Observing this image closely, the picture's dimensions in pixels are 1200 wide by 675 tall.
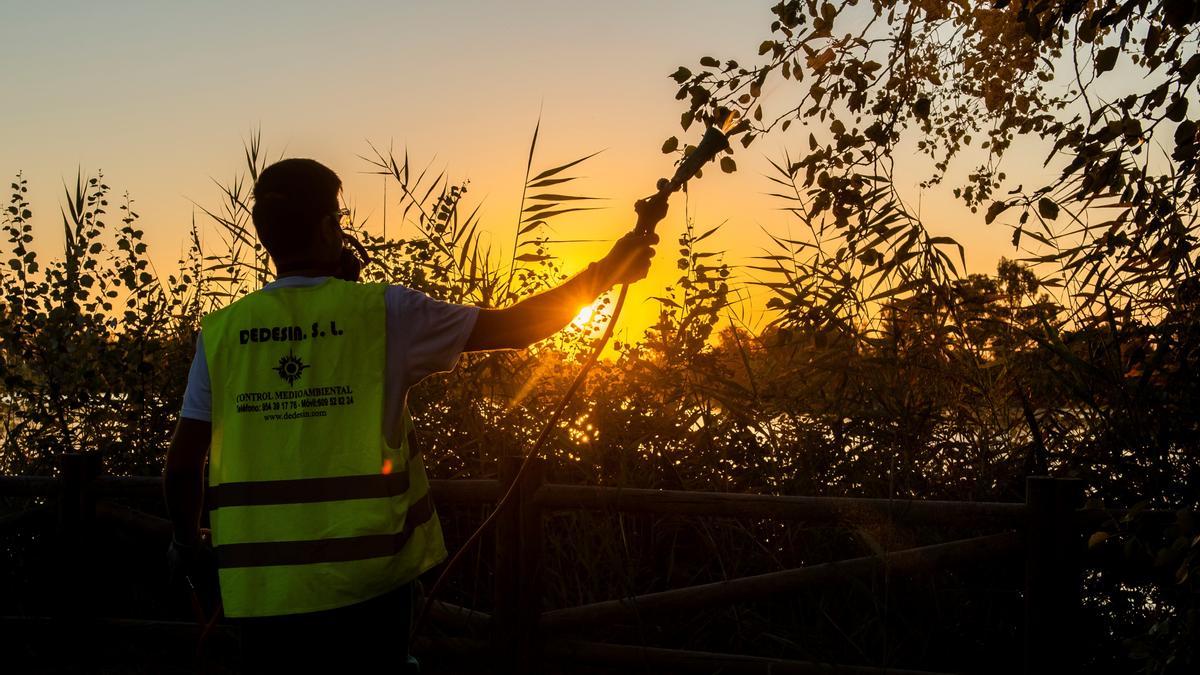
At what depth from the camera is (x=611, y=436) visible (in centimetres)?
570

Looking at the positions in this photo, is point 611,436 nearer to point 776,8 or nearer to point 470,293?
point 470,293

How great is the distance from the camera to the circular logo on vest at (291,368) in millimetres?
2439

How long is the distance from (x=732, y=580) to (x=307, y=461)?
8.86 ft

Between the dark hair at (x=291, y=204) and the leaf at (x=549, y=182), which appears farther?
the leaf at (x=549, y=182)

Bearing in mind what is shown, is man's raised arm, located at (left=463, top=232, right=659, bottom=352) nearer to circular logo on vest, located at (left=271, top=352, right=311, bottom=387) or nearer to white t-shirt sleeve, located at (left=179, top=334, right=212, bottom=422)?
circular logo on vest, located at (left=271, top=352, right=311, bottom=387)

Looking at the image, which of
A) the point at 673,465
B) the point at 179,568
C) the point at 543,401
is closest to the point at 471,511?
the point at 543,401

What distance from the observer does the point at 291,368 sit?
96.2 inches

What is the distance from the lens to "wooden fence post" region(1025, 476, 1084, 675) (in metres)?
4.36

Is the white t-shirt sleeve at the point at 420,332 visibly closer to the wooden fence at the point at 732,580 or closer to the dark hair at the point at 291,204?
the dark hair at the point at 291,204

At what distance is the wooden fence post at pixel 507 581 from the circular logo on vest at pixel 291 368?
99.5 inches

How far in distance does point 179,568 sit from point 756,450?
10.9 ft

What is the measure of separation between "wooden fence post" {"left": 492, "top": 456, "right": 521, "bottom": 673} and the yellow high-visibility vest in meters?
2.44

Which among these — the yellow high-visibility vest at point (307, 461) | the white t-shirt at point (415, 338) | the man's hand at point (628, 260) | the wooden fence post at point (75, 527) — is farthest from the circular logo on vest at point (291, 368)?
the wooden fence post at point (75, 527)

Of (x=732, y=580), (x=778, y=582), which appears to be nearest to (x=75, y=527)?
(x=732, y=580)
